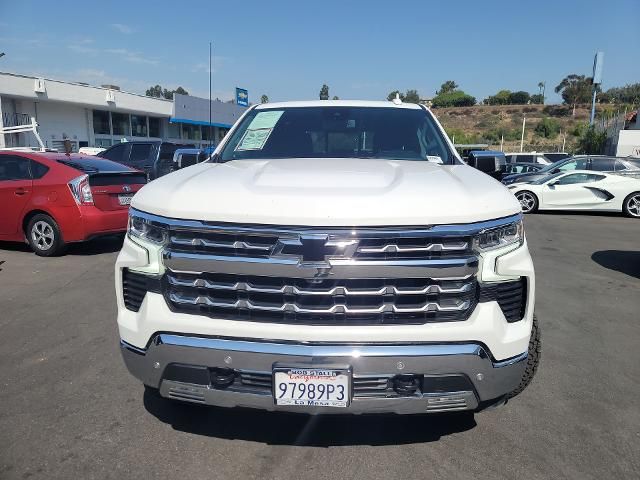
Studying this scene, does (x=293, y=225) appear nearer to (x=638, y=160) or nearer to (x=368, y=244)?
(x=368, y=244)

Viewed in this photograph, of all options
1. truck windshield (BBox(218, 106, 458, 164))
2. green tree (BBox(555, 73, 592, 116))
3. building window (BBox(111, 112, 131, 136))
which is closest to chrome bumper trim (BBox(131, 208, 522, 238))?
truck windshield (BBox(218, 106, 458, 164))

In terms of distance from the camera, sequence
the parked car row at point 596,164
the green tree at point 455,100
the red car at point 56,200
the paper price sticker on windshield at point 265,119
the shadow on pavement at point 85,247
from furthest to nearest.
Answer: the green tree at point 455,100 < the parked car row at point 596,164 < the shadow on pavement at point 85,247 < the red car at point 56,200 < the paper price sticker on windshield at point 265,119

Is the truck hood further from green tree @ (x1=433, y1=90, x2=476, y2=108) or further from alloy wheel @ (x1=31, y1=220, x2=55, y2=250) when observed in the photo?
green tree @ (x1=433, y1=90, x2=476, y2=108)

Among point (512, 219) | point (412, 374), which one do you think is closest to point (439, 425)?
point (412, 374)

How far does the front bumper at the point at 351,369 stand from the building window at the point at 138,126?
113 feet

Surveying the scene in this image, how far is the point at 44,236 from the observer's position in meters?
7.48

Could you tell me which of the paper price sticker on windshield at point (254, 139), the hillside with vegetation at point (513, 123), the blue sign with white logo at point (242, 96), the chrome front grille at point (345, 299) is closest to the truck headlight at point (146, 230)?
the chrome front grille at point (345, 299)

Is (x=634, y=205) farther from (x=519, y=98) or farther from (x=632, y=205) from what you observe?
(x=519, y=98)

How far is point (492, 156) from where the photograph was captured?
3939mm

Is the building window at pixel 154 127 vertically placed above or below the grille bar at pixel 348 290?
above

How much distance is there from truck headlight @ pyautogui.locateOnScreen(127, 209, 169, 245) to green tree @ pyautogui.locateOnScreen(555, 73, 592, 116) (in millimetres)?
89648

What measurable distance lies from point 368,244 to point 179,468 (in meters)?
1.54

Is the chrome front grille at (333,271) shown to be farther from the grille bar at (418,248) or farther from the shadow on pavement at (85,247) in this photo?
the shadow on pavement at (85,247)

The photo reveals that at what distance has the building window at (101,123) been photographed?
101 feet
